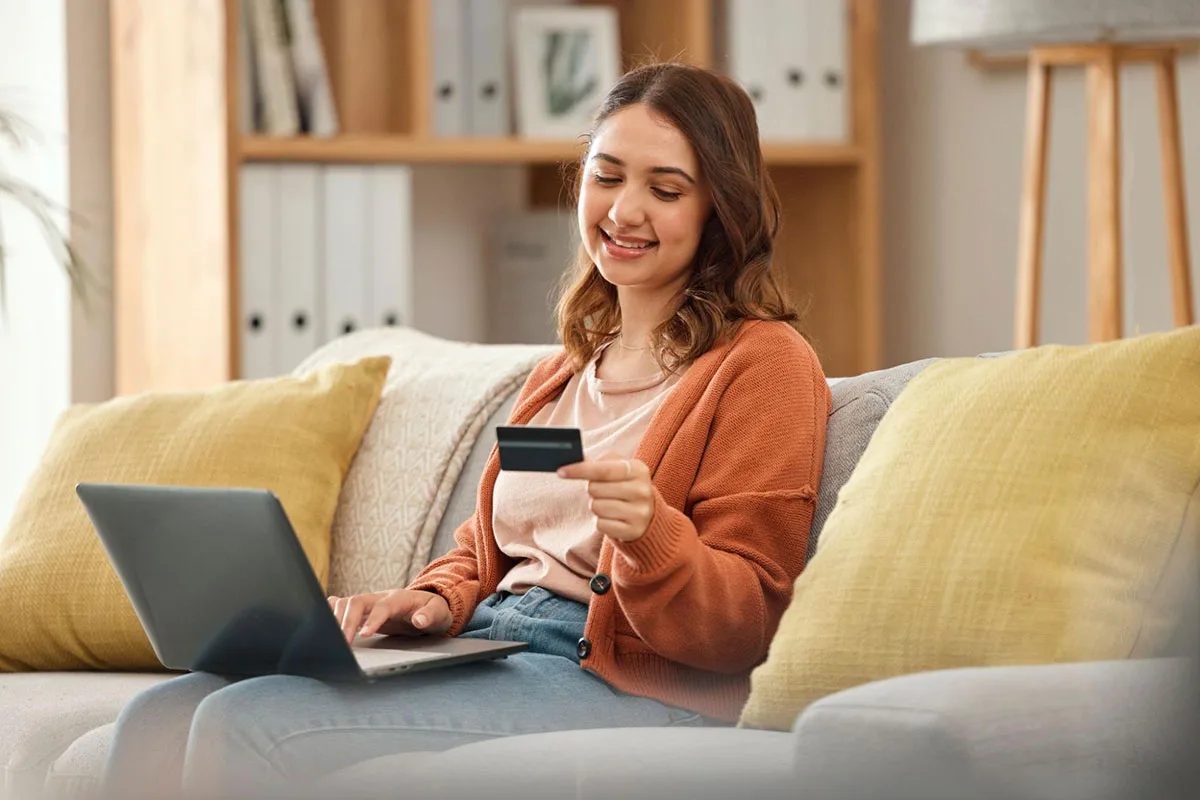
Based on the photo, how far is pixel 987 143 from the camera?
11.2 ft

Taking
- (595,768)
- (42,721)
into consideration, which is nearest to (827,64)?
(42,721)

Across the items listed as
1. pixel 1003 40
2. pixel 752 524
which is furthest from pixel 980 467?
pixel 1003 40

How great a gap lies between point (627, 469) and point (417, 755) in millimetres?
273

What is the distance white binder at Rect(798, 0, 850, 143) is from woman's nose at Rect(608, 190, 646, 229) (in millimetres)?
1747

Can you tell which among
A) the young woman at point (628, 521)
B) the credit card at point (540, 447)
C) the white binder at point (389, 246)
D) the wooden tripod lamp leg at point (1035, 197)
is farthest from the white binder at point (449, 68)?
the credit card at point (540, 447)

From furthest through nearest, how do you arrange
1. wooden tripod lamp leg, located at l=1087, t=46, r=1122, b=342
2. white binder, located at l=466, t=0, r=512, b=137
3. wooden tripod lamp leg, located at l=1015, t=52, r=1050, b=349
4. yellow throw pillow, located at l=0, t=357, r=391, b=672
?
white binder, located at l=466, t=0, r=512, b=137 → wooden tripod lamp leg, located at l=1015, t=52, r=1050, b=349 → wooden tripod lamp leg, located at l=1087, t=46, r=1122, b=342 → yellow throw pillow, located at l=0, t=357, r=391, b=672

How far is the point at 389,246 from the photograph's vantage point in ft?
10.7

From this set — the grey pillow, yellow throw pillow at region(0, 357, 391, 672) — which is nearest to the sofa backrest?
the grey pillow

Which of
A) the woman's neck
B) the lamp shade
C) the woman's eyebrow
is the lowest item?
the woman's neck

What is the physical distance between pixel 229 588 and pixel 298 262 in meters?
1.90

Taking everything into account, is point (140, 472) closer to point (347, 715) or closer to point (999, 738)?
point (347, 715)

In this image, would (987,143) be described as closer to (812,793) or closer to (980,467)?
(980,467)

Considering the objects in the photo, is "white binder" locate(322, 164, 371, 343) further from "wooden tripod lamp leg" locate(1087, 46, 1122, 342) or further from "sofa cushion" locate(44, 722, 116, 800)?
"sofa cushion" locate(44, 722, 116, 800)

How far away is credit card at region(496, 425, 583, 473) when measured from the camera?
130 cm
